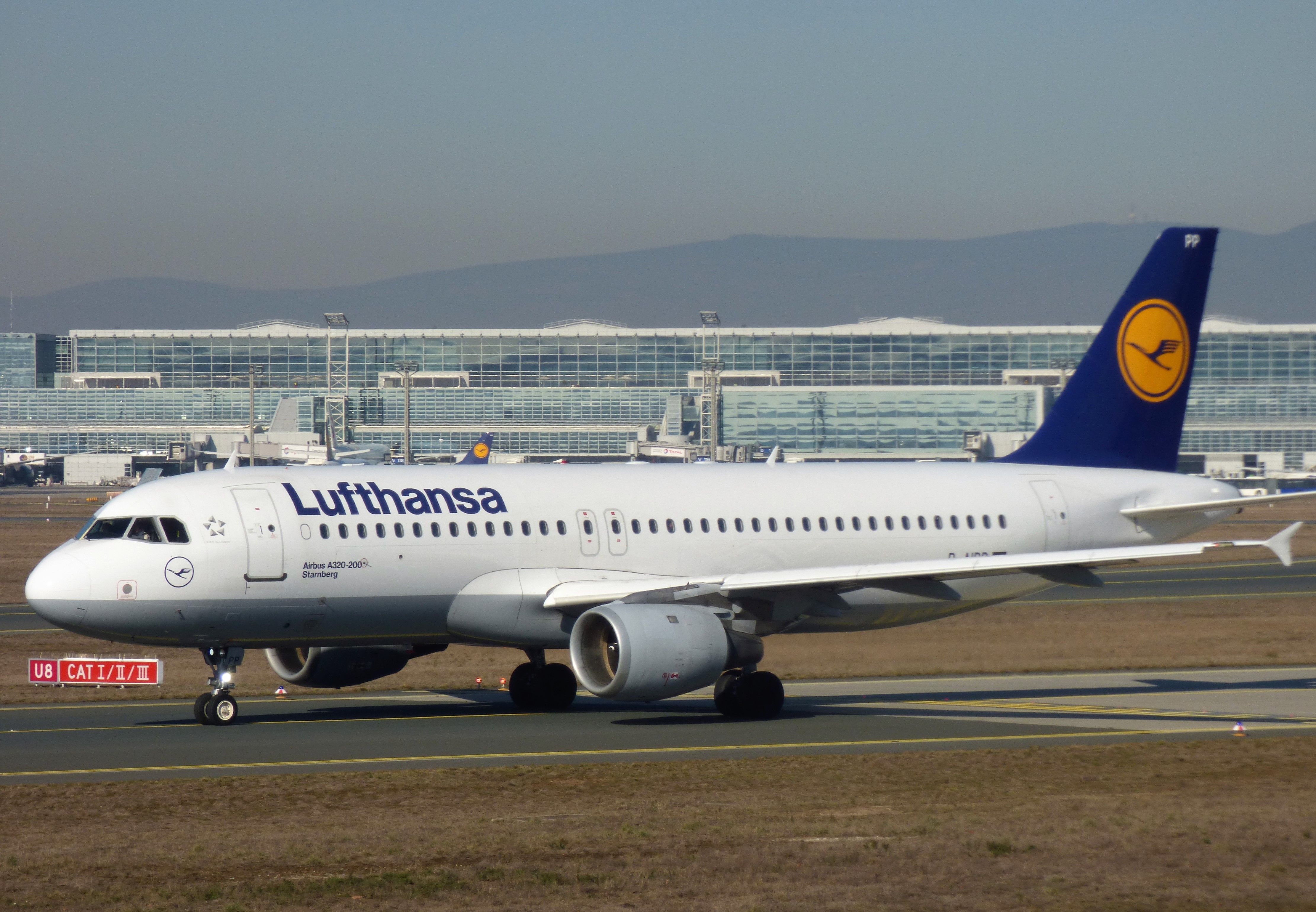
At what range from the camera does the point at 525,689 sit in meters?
32.2

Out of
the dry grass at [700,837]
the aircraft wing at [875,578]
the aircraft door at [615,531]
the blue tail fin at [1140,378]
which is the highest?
the blue tail fin at [1140,378]

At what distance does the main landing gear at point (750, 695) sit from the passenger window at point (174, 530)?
971 centimetres

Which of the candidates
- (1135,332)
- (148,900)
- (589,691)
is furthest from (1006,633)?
(148,900)

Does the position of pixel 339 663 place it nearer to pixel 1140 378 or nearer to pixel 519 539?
pixel 519 539

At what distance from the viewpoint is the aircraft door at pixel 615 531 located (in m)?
31.6

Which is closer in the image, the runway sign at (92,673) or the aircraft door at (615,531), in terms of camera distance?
the aircraft door at (615,531)

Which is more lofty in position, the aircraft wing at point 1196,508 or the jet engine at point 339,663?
the aircraft wing at point 1196,508

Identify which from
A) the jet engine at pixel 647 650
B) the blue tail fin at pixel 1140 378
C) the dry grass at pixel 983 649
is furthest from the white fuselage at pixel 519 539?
the jet engine at pixel 647 650

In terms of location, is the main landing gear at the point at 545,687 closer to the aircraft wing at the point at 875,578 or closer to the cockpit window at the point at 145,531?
the aircraft wing at the point at 875,578

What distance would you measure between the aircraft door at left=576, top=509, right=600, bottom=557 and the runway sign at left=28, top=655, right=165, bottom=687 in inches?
440

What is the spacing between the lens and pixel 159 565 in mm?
27672

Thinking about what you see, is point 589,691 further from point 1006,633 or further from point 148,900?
point 148,900

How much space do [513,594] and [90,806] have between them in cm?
1119

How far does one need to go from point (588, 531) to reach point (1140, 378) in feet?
47.0
